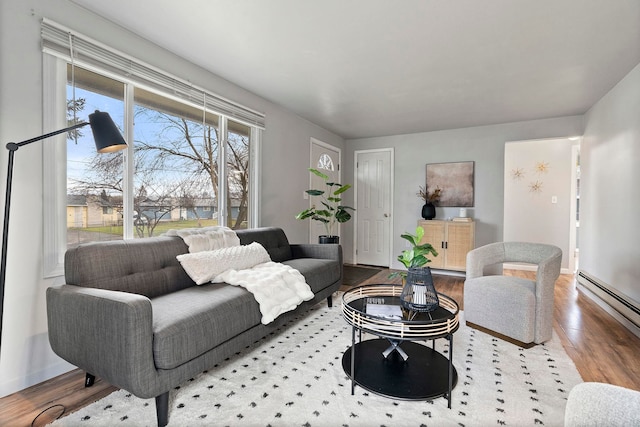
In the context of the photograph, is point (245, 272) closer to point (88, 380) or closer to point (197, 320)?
point (197, 320)

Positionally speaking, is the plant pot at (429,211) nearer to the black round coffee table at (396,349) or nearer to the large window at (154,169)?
the large window at (154,169)

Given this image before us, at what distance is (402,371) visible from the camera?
1.81 metres

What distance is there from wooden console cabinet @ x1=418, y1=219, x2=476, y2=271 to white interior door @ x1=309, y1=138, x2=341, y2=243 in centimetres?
159

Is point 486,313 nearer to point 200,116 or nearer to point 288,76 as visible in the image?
point 288,76

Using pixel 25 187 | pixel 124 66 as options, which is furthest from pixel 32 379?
pixel 124 66

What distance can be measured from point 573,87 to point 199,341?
13.3 feet

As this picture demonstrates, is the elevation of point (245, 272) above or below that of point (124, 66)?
below

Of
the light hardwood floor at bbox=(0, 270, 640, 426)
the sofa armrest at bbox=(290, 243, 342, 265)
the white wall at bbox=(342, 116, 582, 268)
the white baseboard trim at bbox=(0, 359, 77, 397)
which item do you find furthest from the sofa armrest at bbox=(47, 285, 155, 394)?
the white wall at bbox=(342, 116, 582, 268)

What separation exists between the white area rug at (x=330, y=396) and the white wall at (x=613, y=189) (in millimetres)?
1402

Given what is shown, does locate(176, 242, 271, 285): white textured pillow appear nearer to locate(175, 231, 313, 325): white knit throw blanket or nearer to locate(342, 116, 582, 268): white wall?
locate(175, 231, 313, 325): white knit throw blanket

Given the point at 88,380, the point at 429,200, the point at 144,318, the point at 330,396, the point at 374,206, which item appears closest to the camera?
the point at 144,318

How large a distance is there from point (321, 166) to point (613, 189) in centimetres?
350

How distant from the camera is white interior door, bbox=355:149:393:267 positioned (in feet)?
17.8

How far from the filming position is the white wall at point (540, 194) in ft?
15.8
